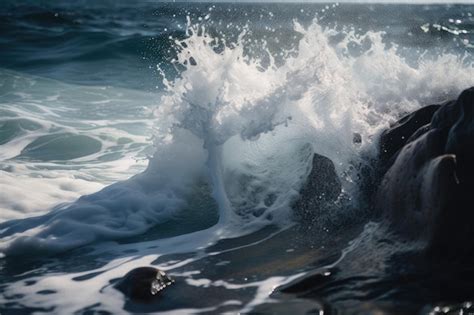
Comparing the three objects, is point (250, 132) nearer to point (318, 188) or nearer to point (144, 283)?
point (318, 188)

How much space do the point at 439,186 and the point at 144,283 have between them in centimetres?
169

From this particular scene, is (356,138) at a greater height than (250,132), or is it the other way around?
(250,132)

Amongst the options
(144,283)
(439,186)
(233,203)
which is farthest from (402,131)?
(144,283)

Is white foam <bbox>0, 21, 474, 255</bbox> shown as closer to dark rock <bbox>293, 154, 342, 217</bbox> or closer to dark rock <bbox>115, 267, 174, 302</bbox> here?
dark rock <bbox>293, 154, 342, 217</bbox>

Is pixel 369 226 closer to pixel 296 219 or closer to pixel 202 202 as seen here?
pixel 296 219

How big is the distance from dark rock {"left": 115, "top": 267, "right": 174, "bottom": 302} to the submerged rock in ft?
4.72

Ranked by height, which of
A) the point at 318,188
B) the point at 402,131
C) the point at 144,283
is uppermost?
the point at 402,131

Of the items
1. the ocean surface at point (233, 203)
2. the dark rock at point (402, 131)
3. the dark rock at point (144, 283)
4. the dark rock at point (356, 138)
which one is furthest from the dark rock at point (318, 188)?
the dark rock at point (144, 283)

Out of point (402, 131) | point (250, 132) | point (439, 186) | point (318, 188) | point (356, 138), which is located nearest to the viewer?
point (439, 186)

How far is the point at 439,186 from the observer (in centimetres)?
269

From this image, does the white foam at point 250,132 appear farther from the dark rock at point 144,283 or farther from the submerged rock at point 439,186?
the dark rock at point 144,283

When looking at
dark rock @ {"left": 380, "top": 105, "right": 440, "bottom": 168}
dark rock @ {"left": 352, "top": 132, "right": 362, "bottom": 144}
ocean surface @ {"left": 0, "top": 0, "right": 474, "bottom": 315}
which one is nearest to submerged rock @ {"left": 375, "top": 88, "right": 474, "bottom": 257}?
ocean surface @ {"left": 0, "top": 0, "right": 474, "bottom": 315}

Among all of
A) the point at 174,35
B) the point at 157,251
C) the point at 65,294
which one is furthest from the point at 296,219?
the point at 174,35

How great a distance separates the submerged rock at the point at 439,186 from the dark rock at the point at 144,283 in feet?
4.72
